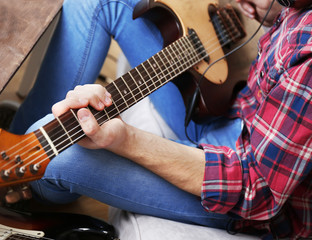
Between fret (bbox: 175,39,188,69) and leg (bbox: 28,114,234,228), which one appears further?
fret (bbox: 175,39,188,69)

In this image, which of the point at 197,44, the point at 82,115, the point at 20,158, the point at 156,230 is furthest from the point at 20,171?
the point at 197,44

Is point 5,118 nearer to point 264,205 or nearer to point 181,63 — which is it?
point 181,63

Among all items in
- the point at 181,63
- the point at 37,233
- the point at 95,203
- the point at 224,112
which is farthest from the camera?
the point at 95,203

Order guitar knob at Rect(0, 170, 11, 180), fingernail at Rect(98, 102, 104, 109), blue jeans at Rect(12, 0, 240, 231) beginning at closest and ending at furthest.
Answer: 1. guitar knob at Rect(0, 170, 11, 180)
2. fingernail at Rect(98, 102, 104, 109)
3. blue jeans at Rect(12, 0, 240, 231)

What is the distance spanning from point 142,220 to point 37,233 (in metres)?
0.24

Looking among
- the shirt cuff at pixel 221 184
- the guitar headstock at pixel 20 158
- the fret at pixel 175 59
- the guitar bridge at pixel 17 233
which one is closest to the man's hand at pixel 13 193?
the guitar headstock at pixel 20 158

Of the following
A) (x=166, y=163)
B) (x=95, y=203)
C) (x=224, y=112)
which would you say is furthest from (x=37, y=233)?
(x=224, y=112)

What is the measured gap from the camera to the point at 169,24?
1.06 meters

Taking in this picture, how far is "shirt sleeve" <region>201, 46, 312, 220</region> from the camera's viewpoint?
2.47 feet

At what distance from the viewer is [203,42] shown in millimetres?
1088

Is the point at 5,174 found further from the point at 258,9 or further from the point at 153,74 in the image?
the point at 258,9

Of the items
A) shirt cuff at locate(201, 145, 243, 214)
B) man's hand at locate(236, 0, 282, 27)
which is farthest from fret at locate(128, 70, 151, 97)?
man's hand at locate(236, 0, 282, 27)

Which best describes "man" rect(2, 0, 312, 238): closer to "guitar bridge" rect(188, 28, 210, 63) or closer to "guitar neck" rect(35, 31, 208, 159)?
"guitar neck" rect(35, 31, 208, 159)

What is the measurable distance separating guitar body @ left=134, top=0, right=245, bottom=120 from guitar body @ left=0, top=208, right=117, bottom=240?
0.42 meters
